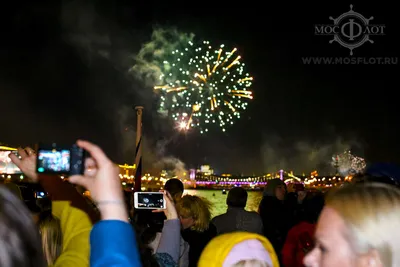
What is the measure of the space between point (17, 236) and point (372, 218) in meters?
1.25

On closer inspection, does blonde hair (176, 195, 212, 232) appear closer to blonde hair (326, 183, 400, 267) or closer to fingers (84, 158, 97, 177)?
fingers (84, 158, 97, 177)

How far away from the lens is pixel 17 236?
1.49 meters

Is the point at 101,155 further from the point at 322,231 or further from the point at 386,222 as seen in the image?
the point at 386,222

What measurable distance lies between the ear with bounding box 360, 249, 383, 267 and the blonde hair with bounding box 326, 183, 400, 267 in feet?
0.04

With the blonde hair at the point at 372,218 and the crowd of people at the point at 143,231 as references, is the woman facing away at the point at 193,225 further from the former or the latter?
the blonde hair at the point at 372,218

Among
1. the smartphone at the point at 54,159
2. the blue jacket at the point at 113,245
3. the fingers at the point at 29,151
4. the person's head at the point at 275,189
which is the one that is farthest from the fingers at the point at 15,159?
the person's head at the point at 275,189

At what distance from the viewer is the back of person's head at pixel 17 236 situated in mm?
1440

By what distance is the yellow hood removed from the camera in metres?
2.89

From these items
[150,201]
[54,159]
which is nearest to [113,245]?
[54,159]

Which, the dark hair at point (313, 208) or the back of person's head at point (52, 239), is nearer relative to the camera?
the back of person's head at point (52, 239)

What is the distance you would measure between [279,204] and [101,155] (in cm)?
725

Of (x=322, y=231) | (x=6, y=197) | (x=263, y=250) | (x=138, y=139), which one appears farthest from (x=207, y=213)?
(x=138, y=139)

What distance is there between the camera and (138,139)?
45.9ft

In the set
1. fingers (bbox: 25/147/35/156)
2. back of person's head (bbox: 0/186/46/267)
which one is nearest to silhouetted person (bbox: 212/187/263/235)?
fingers (bbox: 25/147/35/156)
